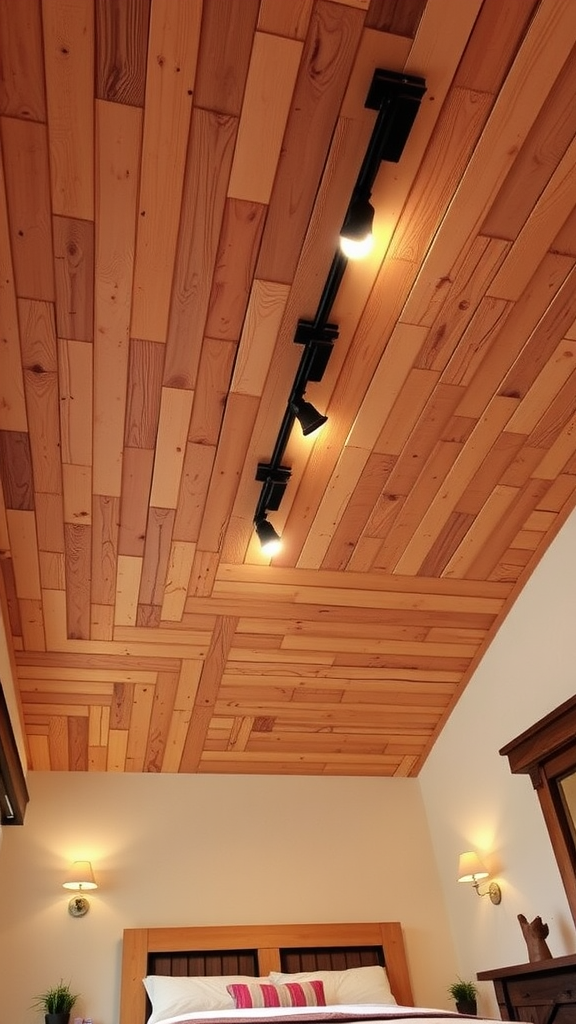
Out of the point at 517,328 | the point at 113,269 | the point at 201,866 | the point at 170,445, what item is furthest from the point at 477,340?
the point at 201,866

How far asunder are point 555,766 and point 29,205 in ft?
10.7

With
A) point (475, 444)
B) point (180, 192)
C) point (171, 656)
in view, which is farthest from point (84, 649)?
point (180, 192)

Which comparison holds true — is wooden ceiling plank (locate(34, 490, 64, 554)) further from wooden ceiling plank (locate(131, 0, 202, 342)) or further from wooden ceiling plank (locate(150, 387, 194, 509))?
wooden ceiling plank (locate(131, 0, 202, 342))

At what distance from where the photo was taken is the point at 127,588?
3.81m

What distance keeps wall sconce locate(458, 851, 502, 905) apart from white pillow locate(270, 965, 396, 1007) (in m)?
0.70

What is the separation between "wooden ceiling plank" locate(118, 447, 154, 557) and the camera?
127 inches

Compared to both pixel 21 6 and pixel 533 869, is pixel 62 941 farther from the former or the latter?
pixel 21 6

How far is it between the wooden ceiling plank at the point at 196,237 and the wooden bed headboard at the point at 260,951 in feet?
10.3

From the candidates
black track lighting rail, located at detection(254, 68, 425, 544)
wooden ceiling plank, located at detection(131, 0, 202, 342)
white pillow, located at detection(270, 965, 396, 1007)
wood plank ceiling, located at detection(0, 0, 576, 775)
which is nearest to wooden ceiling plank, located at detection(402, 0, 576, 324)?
wood plank ceiling, located at detection(0, 0, 576, 775)

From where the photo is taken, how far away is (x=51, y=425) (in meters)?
3.03

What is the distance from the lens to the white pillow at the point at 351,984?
4105mm

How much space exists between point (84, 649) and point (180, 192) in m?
2.50

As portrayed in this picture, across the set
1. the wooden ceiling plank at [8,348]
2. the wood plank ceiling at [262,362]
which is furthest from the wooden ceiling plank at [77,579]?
the wooden ceiling plank at [8,348]

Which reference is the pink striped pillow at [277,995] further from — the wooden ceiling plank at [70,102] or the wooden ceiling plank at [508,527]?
the wooden ceiling plank at [70,102]
